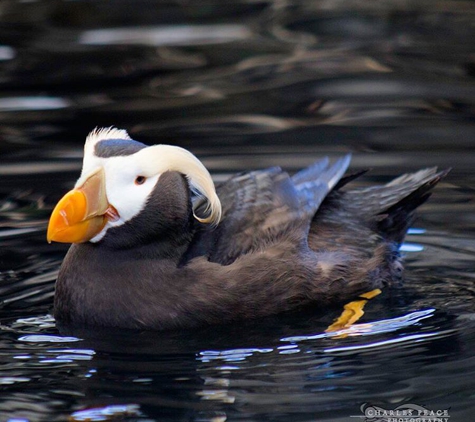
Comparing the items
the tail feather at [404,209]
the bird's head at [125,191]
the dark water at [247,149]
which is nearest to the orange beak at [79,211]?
the bird's head at [125,191]

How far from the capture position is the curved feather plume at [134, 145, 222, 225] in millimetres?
4949

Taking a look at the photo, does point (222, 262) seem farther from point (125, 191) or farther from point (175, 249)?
point (125, 191)

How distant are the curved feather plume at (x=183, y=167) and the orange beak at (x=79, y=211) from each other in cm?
24

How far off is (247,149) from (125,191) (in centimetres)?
293

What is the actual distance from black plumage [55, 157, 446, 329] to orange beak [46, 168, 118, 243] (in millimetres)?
163

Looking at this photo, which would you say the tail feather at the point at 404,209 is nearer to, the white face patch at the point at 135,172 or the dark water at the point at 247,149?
the dark water at the point at 247,149

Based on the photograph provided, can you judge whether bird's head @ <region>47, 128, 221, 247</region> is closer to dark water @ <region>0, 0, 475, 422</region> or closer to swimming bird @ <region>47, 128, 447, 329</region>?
swimming bird @ <region>47, 128, 447, 329</region>

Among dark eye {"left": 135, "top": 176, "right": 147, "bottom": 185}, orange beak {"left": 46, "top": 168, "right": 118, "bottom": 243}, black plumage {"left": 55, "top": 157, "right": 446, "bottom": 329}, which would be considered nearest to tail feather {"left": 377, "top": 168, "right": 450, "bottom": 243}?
black plumage {"left": 55, "top": 157, "right": 446, "bottom": 329}

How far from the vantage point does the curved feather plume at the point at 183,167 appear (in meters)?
4.95

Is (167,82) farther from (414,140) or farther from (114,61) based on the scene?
(414,140)

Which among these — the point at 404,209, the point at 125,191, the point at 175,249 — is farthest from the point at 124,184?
the point at 404,209

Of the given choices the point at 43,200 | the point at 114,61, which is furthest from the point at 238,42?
the point at 43,200

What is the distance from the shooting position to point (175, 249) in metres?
5.07

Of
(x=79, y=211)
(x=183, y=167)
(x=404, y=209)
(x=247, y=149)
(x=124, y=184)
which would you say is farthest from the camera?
(x=247, y=149)
